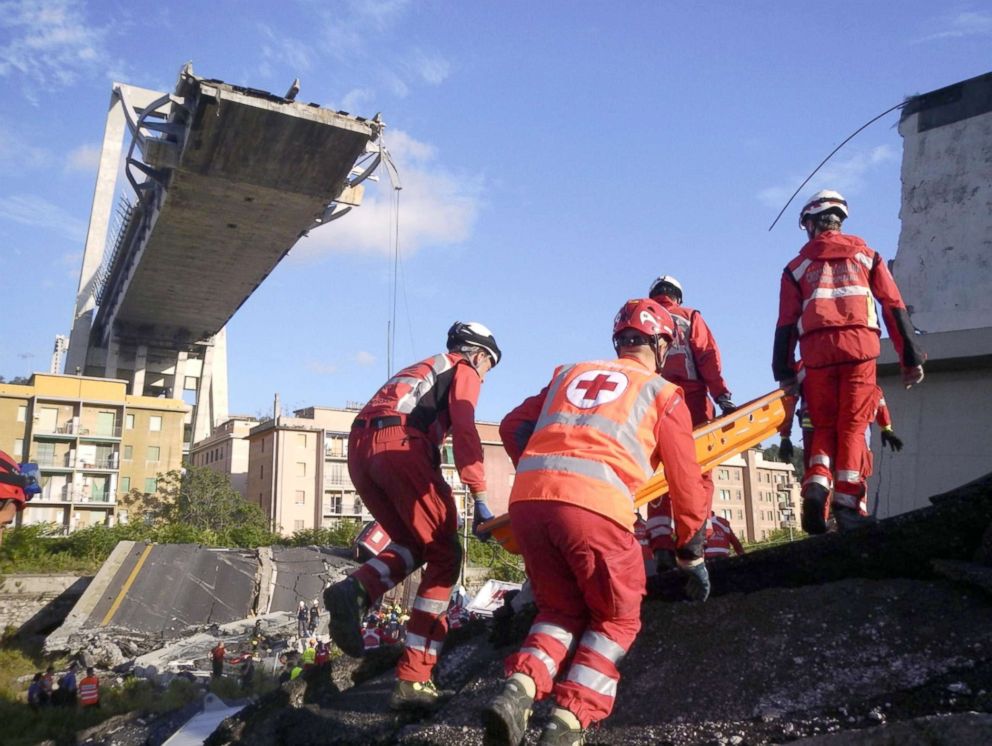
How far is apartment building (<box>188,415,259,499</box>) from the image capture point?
2844 inches

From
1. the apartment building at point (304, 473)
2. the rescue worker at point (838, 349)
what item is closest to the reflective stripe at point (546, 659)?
the rescue worker at point (838, 349)

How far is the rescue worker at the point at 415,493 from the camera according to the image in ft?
14.0

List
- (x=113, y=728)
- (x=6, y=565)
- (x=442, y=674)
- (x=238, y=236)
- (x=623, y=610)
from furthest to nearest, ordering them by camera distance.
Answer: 1. (x=238, y=236)
2. (x=6, y=565)
3. (x=113, y=728)
4. (x=442, y=674)
5. (x=623, y=610)

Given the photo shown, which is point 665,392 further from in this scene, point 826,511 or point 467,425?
point 826,511

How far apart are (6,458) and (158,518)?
49975 millimetres

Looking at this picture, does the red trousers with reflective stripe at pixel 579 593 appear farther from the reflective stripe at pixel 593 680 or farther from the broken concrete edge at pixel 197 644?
the broken concrete edge at pixel 197 644

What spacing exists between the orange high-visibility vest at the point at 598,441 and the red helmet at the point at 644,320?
31 cm

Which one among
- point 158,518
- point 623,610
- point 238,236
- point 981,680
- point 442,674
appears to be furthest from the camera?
point 158,518

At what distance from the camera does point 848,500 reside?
14.6 feet

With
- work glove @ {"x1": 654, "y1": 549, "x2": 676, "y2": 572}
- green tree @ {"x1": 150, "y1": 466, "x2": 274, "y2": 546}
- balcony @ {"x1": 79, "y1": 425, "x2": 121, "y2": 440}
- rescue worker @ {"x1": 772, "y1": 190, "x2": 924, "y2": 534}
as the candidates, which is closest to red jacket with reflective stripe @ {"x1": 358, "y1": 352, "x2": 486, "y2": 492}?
work glove @ {"x1": 654, "y1": 549, "x2": 676, "y2": 572}

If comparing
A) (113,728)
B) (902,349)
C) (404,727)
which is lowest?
(113,728)

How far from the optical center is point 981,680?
8.86 ft

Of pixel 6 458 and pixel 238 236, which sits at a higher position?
pixel 238 236

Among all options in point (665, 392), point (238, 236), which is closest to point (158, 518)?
point (238, 236)
